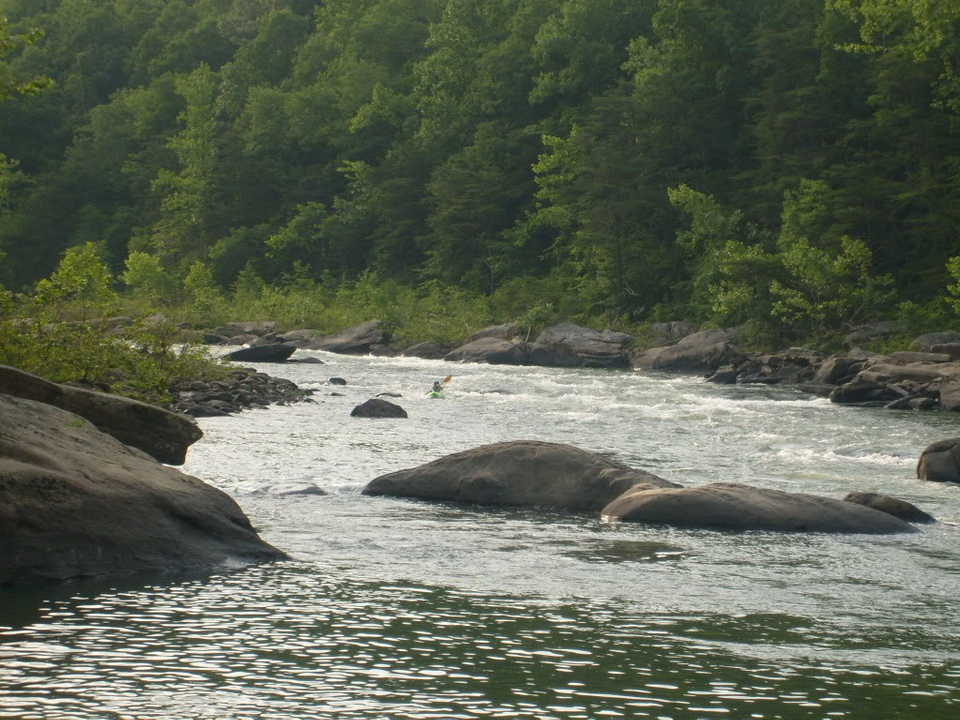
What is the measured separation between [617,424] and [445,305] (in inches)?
1384

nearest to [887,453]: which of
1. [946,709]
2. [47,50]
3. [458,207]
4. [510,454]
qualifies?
[510,454]

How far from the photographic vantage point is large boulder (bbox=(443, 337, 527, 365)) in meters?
47.8

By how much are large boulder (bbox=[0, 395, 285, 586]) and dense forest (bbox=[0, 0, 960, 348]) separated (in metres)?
6.02

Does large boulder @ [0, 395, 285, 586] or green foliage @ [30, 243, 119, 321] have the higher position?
green foliage @ [30, 243, 119, 321]

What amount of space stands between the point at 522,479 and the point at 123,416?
459 cm

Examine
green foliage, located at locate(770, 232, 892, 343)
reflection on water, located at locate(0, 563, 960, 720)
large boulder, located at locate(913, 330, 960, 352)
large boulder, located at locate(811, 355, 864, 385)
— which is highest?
green foliage, located at locate(770, 232, 892, 343)

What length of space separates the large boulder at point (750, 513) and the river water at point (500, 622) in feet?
1.17

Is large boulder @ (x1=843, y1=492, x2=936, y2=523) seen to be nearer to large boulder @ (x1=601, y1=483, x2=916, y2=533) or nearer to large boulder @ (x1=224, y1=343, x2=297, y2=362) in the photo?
large boulder @ (x1=601, y1=483, x2=916, y2=533)

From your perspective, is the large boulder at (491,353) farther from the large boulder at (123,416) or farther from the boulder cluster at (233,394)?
the large boulder at (123,416)

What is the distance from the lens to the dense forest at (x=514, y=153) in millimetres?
48250

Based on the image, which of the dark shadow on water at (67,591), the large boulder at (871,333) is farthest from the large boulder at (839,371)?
the dark shadow on water at (67,591)

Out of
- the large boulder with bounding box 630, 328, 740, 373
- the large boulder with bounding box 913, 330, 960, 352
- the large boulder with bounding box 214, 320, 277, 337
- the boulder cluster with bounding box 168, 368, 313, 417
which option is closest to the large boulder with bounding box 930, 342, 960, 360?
the large boulder with bounding box 913, 330, 960, 352

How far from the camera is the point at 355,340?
54.5 m

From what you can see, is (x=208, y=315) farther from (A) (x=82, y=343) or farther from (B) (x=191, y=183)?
(A) (x=82, y=343)
